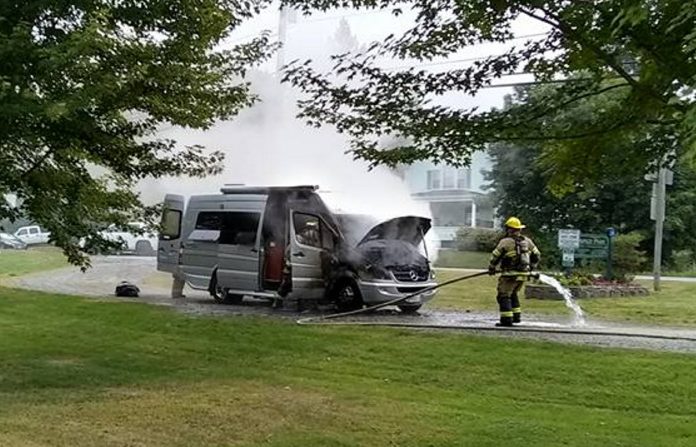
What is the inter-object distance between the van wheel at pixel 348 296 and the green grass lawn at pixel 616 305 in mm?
2089

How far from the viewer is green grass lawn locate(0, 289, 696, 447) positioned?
18.3 feet

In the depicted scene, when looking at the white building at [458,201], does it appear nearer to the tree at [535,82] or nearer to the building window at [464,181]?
the building window at [464,181]

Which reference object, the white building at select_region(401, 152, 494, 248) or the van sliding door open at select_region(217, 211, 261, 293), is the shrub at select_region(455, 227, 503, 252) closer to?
the white building at select_region(401, 152, 494, 248)

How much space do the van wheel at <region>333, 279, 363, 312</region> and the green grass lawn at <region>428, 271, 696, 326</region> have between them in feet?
6.85

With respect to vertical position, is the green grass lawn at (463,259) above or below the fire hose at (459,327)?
above

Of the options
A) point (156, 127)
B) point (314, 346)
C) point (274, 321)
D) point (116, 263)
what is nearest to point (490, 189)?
point (116, 263)

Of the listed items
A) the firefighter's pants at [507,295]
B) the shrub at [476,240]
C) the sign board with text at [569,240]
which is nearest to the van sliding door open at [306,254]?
the firefighter's pants at [507,295]

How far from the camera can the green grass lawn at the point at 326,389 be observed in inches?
219

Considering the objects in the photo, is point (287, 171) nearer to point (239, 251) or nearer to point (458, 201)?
point (239, 251)

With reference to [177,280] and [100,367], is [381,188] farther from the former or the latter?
[100,367]

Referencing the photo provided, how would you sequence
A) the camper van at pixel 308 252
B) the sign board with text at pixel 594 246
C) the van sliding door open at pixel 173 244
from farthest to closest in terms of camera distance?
1. the sign board with text at pixel 594 246
2. the van sliding door open at pixel 173 244
3. the camper van at pixel 308 252

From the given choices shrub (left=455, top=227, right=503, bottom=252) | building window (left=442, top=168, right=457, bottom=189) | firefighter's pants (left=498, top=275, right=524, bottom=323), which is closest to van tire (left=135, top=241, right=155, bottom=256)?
shrub (left=455, top=227, right=503, bottom=252)

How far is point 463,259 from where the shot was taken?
30.3 metres

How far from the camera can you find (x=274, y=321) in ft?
39.1
